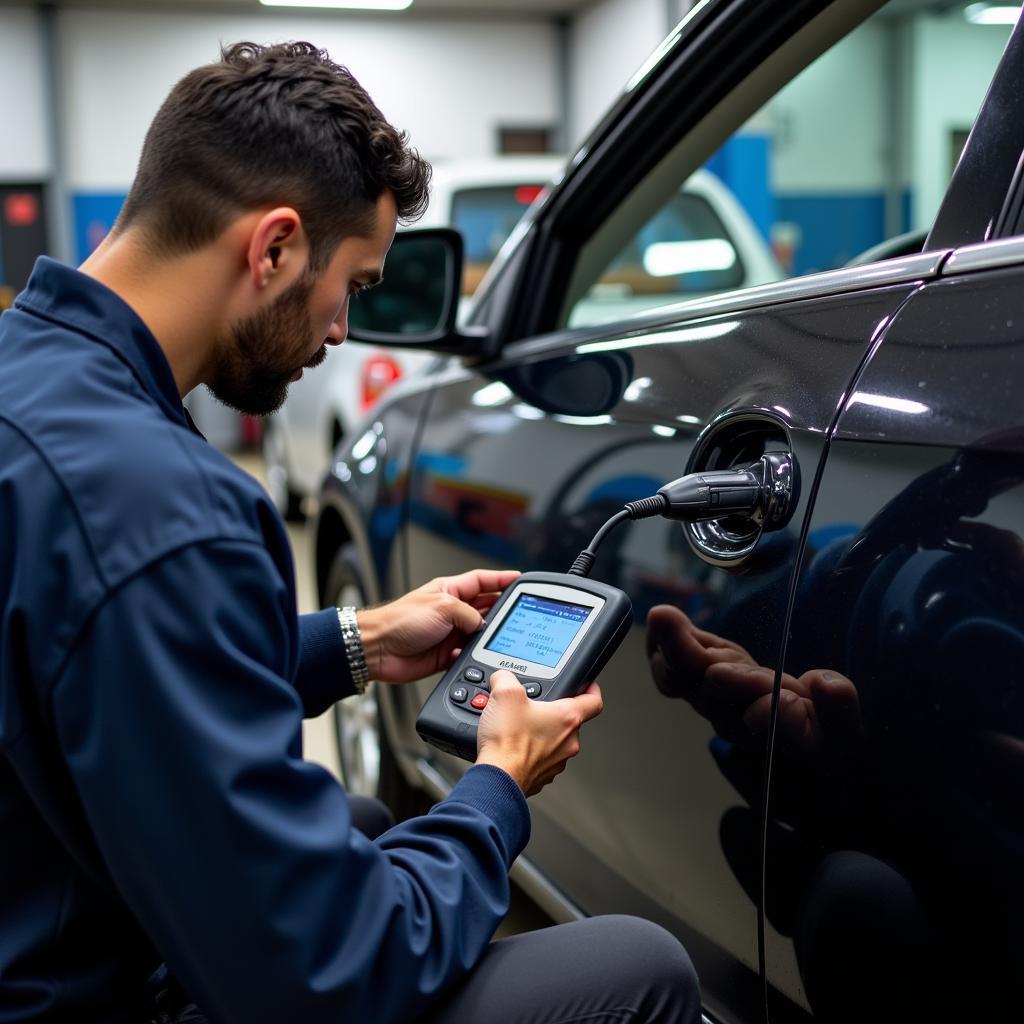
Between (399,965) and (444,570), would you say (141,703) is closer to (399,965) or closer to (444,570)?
(399,965)

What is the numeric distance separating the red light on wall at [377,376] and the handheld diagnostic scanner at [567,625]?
3752 mm

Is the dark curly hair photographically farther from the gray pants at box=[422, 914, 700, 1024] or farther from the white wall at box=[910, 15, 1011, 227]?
the white wall at box=[910, 15, 1011, 227]

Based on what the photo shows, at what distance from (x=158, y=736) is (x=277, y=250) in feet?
1.40

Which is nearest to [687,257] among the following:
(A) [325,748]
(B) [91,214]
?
(A) [325,748]

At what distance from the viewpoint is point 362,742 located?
8.82 ft

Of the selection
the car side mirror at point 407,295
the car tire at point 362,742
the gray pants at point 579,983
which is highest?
the car side mirror at point 407,295

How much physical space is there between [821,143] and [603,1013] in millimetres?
12199

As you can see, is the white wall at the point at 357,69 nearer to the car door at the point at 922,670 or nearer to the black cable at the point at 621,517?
the black cable at the point at 621,517

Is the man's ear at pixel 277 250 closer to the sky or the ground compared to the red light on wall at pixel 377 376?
closer to the sky

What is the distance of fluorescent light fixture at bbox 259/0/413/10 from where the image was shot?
12.1 meters

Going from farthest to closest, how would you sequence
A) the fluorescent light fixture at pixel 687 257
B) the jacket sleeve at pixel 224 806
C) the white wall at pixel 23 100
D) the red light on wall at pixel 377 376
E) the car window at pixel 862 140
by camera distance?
the white wall at pixel 23 100
the car window at pixel 862 140
the red light on wall at pixel 377 376
the fluorescent light fixture at pixel 687 257
the jacket sleeve at pixel 224 806

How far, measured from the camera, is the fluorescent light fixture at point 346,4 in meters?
12.1

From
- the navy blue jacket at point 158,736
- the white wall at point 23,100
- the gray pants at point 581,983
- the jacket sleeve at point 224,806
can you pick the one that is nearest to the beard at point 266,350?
the navy blue jacket at point 158,736

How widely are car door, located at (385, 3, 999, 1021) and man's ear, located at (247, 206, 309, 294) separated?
0.46 metres
